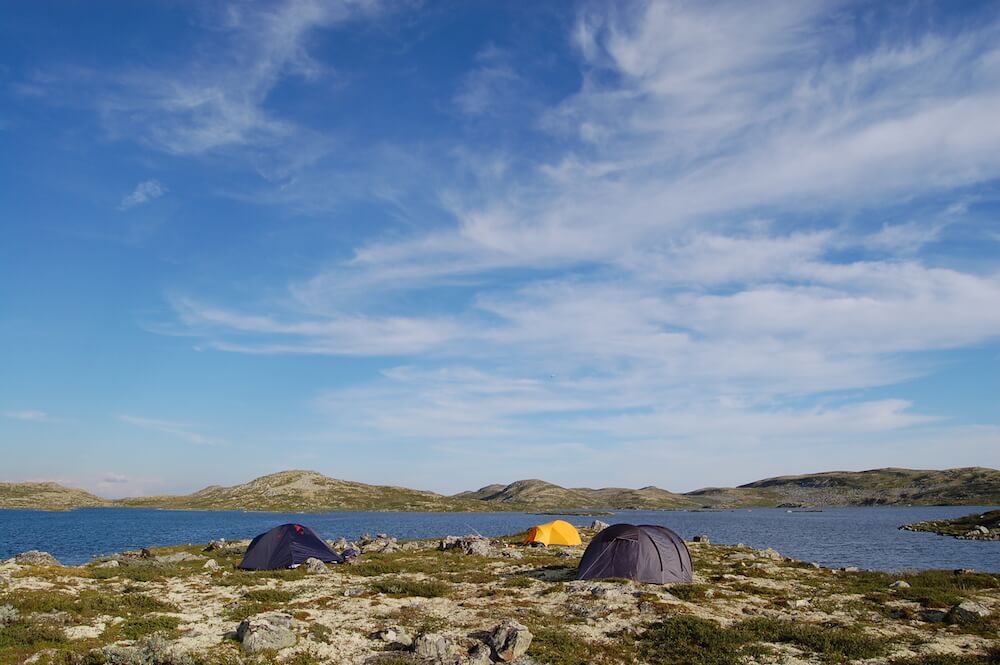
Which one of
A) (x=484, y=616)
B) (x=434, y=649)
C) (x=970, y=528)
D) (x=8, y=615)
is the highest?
(x=8, y=615)

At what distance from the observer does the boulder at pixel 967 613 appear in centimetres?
2127

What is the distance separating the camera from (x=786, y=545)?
73375mm

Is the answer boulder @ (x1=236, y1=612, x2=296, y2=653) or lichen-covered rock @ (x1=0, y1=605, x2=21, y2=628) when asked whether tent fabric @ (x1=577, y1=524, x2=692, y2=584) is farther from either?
lichen-covered rock @ (x1=0, y1=605, x2=21, y2=628)

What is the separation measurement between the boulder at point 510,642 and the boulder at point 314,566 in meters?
18.8

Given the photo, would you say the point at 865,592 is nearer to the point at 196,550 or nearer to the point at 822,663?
the point at 822,663

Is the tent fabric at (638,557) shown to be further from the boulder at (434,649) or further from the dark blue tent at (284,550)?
the dark blue tent at (284,550)

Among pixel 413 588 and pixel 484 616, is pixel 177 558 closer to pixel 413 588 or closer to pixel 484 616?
pixel 413 588

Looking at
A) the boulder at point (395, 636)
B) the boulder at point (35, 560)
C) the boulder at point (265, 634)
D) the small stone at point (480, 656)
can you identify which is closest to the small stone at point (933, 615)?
the small stone at point (480, 656)

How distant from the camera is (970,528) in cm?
9181

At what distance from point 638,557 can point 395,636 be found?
1428cm

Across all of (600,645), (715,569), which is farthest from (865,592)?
(600,645)

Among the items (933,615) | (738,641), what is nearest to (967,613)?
(933,615)

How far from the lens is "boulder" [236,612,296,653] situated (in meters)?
19.0

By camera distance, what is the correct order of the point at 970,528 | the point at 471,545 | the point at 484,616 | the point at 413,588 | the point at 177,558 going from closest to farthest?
the point at 484,616 < the point at 413,588 < the point at 177,558 < the point at 471,545 < the point at 970,528
